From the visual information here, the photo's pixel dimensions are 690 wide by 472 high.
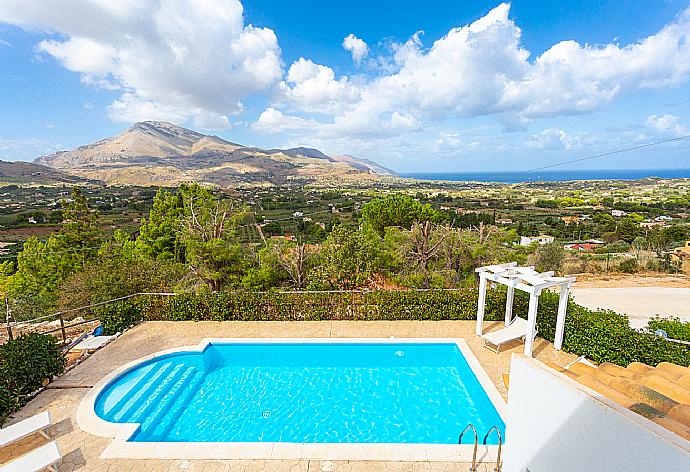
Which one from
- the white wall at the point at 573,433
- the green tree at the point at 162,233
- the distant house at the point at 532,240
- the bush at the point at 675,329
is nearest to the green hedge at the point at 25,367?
the white wall at the point at 573,433

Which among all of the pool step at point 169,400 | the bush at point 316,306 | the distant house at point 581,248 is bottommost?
the distant house at point 581,248

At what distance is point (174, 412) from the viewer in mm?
6980

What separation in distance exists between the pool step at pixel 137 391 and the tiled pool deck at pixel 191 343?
23.6 inches

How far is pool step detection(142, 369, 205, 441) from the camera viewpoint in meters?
6.40

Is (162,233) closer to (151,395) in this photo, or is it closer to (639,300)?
(151,395)

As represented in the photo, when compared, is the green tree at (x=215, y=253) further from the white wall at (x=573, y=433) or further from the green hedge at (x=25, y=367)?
the white wall at (x=573, y=433)

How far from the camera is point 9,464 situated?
463 cm

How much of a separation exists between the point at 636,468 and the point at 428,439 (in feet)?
15.3

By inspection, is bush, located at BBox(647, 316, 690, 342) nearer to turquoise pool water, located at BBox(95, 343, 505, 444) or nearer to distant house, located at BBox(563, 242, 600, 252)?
turquoise pool water, located at BBox(95, 343, 505, 444)

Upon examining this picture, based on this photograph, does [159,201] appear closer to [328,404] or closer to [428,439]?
[328,404]

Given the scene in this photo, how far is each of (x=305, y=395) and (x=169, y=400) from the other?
2.77 metres

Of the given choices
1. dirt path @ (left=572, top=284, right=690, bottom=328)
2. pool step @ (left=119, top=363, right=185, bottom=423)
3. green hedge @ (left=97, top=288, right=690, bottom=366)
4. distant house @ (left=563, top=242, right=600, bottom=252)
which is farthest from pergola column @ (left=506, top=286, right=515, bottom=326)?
distant house @ (left=563, top=242, right=600, bottom=252)

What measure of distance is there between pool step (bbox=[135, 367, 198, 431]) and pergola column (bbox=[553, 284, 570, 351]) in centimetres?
841

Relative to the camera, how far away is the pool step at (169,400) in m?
6.69
